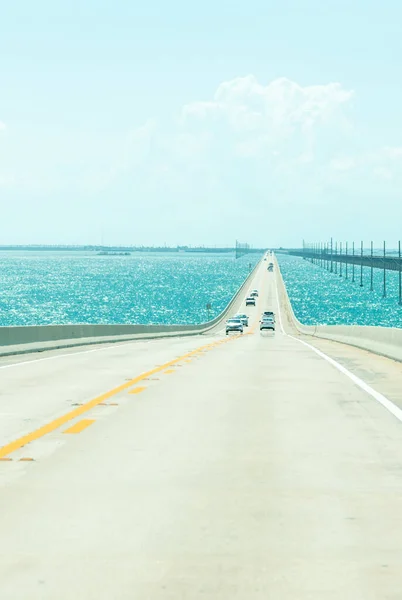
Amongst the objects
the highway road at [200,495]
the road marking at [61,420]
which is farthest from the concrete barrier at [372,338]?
the highway road at [200,495]

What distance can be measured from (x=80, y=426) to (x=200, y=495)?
4.53m

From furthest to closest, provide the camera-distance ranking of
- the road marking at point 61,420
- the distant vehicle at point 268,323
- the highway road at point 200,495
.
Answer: the distant vehicle at point 268,323 → the road marking at point 61,420 → the highway road at point 200,495

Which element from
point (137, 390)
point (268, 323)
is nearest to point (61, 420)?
point (137, 390)

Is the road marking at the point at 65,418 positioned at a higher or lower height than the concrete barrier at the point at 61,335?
higher

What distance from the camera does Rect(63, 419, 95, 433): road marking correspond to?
12.1 meters

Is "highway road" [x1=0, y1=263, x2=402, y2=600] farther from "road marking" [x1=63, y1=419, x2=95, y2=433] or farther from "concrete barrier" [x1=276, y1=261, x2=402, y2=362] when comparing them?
"concrete barrier" [x1=276, y1=261, x2=402, y2=362]

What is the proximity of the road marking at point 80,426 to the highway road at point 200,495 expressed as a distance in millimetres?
36

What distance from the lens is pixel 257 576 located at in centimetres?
582

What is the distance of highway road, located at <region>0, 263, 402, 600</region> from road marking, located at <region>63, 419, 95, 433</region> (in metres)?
0.04

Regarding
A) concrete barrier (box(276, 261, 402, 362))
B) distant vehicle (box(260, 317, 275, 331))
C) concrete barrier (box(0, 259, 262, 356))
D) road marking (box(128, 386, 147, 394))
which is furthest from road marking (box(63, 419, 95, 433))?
distant vehicle (box(260, 317, 275, 331))

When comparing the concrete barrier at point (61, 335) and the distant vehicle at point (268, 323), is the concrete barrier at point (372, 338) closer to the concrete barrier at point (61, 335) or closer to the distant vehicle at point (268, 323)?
the concrete barrier at point (61, 335)

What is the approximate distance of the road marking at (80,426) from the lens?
12.1 m

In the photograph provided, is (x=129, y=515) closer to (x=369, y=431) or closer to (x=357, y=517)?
(x=357, y=517)

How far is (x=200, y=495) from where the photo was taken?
27.0 ft
